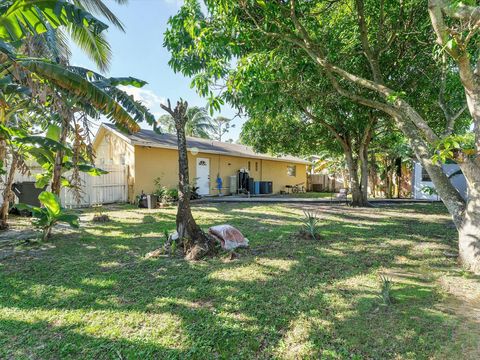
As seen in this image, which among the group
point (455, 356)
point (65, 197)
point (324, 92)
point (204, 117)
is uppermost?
point (204, 117)

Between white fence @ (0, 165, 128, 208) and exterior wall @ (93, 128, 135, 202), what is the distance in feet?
0.95

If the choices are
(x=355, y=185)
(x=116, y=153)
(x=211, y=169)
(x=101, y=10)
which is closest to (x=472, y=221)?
(x=355, y=185)

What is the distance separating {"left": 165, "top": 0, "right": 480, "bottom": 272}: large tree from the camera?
4668mm

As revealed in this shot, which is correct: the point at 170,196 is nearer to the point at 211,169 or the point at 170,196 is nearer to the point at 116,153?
the point at 116,153

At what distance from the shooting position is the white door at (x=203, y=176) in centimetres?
1770

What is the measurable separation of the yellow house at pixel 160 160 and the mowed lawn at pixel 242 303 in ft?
27.0

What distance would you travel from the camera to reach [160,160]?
51.8ft

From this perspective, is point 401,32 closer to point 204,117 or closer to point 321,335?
point 321,335

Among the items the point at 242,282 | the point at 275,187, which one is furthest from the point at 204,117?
the point at 242,282

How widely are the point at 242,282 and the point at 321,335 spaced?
5.09 feet

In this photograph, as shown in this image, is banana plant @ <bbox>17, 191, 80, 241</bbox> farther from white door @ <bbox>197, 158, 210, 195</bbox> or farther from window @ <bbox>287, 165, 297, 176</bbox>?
window @ <bbox>287, 165, 297, 176</bbox>

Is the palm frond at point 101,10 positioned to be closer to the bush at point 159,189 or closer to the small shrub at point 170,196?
the bush at point 159,189

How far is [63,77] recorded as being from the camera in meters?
5.42

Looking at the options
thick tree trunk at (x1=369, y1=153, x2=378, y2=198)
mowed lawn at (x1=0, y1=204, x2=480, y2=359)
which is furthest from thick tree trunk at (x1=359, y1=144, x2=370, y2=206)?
thick tree trunk at (x1=369, y1=153, x2=378, y2=198)
